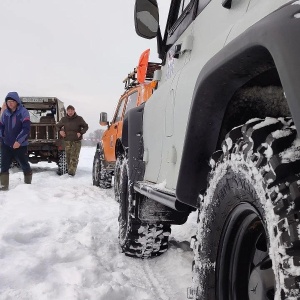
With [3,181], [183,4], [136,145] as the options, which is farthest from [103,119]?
[183,4]

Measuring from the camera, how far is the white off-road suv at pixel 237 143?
887 mm

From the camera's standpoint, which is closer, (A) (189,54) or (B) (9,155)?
(A) (189,54)

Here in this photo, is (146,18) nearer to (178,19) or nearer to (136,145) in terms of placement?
(178,19)

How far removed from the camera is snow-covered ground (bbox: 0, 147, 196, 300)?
211 centimetres

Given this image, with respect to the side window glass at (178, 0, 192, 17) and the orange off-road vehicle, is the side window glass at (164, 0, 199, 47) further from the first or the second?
the orange off-road vehicle

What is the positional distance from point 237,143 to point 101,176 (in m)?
6.64

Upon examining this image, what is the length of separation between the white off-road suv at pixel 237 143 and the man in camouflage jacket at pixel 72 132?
25.6ft

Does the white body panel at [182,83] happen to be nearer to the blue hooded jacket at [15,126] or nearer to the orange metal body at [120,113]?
the orange metal body at [120,113]

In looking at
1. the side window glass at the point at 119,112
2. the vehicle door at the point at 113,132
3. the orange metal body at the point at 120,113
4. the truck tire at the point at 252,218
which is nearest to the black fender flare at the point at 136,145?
the truck tire at the point at 252,218

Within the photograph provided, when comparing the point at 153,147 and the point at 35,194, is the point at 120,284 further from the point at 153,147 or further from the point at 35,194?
the point at 35,194

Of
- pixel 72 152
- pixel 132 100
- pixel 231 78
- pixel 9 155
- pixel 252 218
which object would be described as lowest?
pixel 72 152

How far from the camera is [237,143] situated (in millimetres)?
1203

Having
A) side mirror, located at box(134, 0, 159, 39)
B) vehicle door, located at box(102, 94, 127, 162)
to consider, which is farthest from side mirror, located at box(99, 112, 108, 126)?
side mirror, located at box(134, 0, 159, 39)

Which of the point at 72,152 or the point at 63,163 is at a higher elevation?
the point at 72,152
